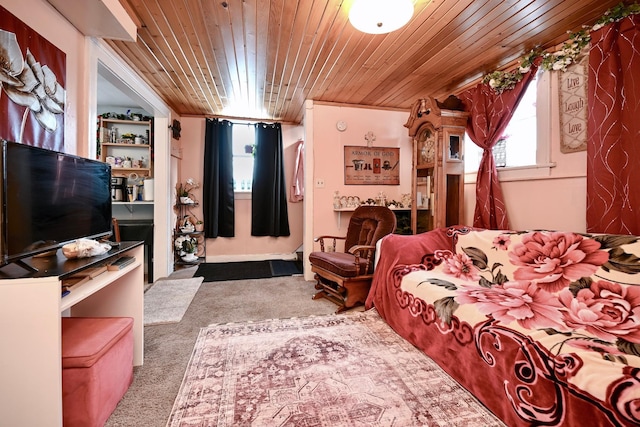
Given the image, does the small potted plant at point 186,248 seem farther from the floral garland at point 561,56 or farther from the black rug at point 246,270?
the floral garland at point 561,56

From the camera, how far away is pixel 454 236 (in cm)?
233

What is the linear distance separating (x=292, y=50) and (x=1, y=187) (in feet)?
6.79

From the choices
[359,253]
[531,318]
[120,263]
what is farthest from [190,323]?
[531,318]

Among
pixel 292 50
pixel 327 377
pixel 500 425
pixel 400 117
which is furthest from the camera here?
pixel 400 117

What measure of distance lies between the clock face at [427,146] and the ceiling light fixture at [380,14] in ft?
4.51

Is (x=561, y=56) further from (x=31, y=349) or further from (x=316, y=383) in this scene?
(x=31, y=349)

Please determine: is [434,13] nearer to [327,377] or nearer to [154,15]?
[154,15]

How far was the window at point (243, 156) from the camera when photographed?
4.56m

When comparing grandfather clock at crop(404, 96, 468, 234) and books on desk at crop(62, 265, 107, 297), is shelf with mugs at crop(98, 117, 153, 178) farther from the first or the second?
grandfather clock at crop(404, 96, 468, 234)

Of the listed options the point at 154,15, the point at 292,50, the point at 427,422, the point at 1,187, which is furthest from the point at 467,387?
the point at 154,15

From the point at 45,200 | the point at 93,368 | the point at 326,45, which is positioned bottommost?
the point at 93,368

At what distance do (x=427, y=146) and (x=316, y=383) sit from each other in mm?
2494

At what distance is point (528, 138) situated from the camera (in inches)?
93.8

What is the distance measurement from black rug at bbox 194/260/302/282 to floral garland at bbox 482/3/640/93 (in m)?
3.12
